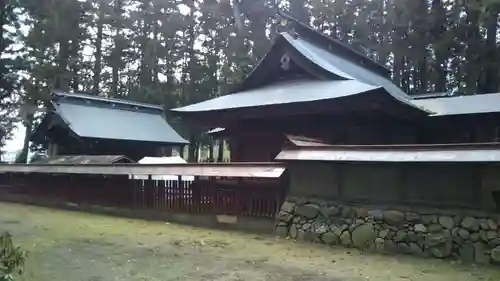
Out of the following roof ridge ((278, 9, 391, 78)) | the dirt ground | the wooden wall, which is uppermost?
roof ridge ((278, 9, 391, 78))

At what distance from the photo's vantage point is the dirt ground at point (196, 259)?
17.9 feet

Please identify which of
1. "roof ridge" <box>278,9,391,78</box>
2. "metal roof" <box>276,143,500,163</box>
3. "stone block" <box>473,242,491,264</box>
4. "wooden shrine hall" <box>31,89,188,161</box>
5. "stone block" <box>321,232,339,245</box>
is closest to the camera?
"stone block" <box>473,242,491,264</box>

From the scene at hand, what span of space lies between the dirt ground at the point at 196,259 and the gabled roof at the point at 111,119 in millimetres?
10829

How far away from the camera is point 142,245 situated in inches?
295

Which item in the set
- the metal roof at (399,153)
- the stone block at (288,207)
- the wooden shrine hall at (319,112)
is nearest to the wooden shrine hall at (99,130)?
the wooden shrine hall at (319,112)

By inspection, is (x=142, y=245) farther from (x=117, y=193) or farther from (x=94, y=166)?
(x=94, y=166)

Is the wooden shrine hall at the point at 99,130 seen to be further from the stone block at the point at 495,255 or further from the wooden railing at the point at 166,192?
the stone block at the point at 495,255

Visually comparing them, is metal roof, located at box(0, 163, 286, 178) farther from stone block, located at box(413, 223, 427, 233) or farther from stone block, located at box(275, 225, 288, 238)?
stone block, located at box(413, 223, 427, 233)

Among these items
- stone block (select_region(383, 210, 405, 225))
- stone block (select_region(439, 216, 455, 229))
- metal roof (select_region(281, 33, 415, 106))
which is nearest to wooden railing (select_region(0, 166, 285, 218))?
stone block (select_region(383, 210, 405, 225))

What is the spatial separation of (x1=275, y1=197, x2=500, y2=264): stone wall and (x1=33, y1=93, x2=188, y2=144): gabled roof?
43.2 feet

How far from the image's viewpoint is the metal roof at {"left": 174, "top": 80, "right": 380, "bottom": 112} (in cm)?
1045

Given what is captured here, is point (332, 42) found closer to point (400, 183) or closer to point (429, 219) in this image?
point (400, 183)

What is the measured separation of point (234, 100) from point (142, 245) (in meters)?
6.27

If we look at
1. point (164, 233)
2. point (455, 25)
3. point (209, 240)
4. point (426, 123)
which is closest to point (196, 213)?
point (164, 233)
